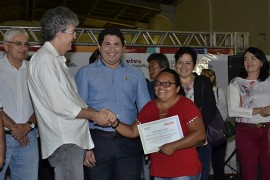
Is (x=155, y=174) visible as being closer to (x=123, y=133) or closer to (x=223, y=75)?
(x=123, y=133)

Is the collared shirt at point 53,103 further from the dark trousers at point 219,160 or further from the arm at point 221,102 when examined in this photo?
the dark trousers at point 219,160

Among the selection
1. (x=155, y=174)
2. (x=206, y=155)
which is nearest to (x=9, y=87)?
(x=155, y=174)

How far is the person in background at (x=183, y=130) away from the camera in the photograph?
8.24ft

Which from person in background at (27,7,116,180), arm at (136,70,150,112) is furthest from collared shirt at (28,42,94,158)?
arm at (136,70,150,112)

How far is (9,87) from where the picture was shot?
3.24 metres

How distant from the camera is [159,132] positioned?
2.56m

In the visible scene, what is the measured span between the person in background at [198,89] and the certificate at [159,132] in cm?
85

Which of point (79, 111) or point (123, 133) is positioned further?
point (123, 133)

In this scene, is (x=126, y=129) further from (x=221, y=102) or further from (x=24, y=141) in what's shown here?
(x=221, y=102)

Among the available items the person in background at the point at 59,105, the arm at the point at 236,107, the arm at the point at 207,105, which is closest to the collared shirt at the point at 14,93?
the person in background at the point at 59,105

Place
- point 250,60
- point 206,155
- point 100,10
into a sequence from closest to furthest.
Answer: point 206,155
point 250,60
point 100,10

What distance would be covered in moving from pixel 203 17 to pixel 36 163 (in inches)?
370

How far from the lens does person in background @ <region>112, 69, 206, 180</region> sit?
251 cm

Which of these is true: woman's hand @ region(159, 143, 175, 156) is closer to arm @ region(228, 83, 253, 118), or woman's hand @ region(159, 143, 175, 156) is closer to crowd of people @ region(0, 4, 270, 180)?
crowd of people @ region(0, 4, 270, 180)
